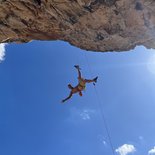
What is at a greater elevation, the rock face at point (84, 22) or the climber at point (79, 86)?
the rock face at point (84, 22)

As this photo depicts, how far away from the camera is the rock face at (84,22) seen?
12.7 metres

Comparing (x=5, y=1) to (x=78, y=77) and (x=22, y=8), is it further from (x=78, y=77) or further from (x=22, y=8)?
(x=78, y=77)

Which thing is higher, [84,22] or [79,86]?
[84,22]

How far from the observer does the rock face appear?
41.7ft

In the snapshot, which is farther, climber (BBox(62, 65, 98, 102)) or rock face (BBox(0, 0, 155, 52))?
climber (BBox(62, 65, 98, 102))

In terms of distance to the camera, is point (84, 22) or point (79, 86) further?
point (79, 86)

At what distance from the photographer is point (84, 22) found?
14.1m

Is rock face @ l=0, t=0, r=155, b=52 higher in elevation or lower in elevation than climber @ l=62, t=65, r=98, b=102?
higher

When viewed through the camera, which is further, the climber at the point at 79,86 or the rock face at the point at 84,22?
the climber at the point at 79,86

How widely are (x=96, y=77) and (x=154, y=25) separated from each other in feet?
12.2

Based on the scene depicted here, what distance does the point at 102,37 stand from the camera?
15.3 metres

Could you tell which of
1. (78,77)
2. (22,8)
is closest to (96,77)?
(78,77)

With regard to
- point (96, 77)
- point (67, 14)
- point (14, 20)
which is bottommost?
point (96, 77)

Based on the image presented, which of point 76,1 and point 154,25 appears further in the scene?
point 154,25
